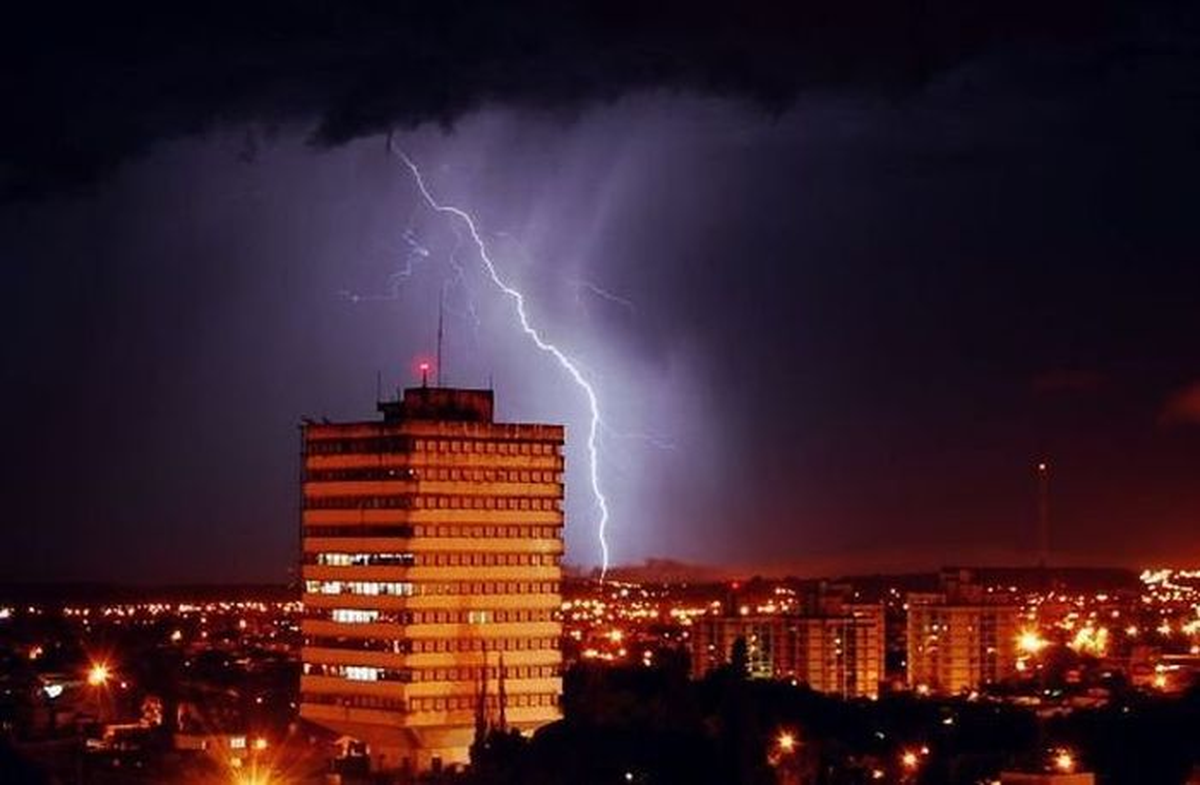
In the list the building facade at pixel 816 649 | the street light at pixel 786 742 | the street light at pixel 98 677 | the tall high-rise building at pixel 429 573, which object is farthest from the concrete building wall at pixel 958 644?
the tall high-rise building at pixel 429 573

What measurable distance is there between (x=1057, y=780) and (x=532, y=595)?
16.5 m

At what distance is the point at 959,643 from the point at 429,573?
2082 inches

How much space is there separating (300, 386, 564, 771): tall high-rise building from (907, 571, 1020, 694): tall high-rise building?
47745 mm

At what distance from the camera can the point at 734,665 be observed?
234ft

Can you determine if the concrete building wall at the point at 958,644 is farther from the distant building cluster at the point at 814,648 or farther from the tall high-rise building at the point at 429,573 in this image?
the tall high-rise building at the point at 429,573

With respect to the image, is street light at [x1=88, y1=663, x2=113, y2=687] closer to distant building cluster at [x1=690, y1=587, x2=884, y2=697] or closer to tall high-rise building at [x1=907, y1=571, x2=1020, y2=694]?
distant building cluster at [x1=690, y1=587, x2=884, y2=697]

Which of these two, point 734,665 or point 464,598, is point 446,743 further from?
point 734,665

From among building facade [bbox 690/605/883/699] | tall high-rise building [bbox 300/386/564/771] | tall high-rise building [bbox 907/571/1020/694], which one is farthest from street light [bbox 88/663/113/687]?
tall high-rise building [bbox 907/571/1020/694]

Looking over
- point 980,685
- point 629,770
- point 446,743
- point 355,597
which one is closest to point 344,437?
point 355,597

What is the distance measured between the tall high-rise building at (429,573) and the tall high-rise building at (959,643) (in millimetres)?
47745

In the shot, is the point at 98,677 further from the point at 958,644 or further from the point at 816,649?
the point at 958,644

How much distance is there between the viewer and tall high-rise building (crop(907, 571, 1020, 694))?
343 feet

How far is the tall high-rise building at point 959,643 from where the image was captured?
343ft

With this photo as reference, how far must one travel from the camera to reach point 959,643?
105m
